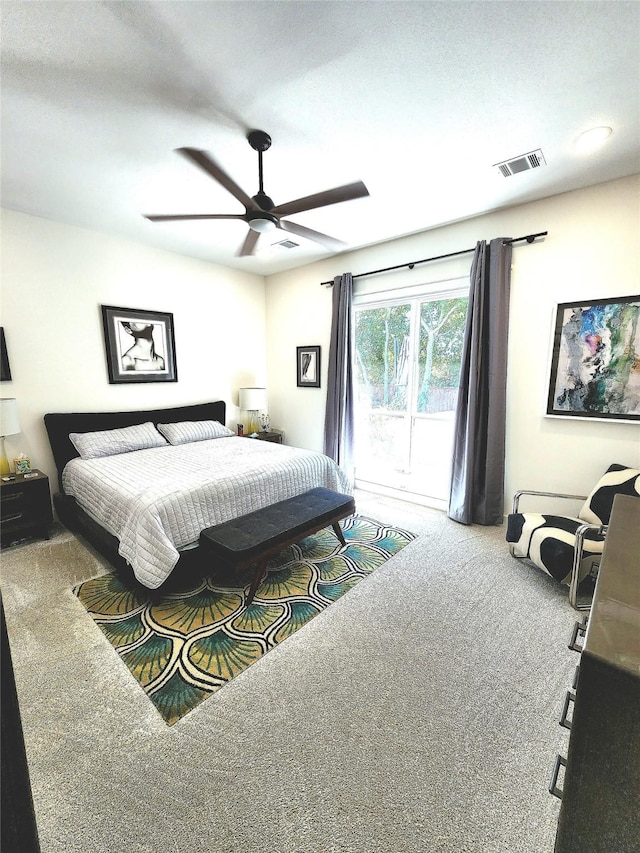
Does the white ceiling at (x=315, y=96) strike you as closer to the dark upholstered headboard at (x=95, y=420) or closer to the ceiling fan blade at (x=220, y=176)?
A: the ceiling fan blade at (x=220, y=176)

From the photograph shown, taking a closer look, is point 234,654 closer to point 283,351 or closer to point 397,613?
point 397,613

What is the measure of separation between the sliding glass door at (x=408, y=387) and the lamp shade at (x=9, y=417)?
11.1 feet

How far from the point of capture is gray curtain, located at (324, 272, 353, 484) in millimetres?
4113

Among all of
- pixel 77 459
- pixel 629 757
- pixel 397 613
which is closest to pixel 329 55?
pixel 629 757

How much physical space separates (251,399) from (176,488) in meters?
2.37

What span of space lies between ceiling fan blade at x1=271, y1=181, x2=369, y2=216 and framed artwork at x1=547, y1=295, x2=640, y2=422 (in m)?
1.94

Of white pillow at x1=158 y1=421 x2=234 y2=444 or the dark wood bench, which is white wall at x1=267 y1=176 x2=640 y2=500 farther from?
white pillow at x1=158 y1=421 x2=234 y2=444

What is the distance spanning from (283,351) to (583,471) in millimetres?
3755

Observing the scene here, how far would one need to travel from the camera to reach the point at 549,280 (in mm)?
2879

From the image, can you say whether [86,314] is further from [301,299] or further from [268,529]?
[268,529]

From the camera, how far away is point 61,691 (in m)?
1.61

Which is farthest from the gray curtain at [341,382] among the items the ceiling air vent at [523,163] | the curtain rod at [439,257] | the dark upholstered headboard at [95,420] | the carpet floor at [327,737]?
the carpet floor at [327,737]

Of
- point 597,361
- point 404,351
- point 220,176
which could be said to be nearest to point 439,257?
point 404,351

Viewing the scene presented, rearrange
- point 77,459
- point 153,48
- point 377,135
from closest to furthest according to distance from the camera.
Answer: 1. point 153,48
2. point 377,135
3. point 77,459
